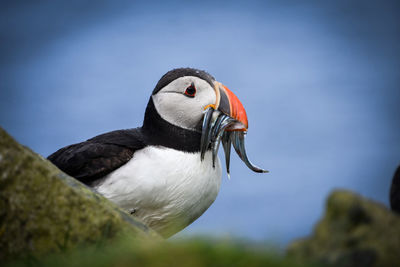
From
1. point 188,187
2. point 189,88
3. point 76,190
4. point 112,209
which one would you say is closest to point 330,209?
point 112,209

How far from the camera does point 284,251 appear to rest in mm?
2590

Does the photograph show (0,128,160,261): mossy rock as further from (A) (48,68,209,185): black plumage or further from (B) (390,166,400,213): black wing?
(B) (390,166,400,213): black wing

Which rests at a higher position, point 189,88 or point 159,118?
point 189,88

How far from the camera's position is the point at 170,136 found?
183 inches

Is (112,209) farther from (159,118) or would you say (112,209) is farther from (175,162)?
(159,118)

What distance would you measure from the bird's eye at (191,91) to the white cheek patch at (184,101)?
0.08 ft

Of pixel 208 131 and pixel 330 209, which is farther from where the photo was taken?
pixel 208 131

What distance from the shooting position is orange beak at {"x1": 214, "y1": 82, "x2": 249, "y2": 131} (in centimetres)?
464

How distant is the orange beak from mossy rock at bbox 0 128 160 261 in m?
1.89

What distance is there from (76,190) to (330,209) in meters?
1.69

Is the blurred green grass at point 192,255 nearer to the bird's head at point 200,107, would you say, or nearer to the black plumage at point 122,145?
the black plumage at point 122,145

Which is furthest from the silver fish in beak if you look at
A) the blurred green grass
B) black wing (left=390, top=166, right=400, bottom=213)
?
the blurred green grass

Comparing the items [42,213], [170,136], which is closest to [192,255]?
[42,213]

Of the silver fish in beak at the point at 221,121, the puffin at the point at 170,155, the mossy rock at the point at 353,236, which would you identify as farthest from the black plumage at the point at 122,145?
the mossy rock at the point at 353,236
